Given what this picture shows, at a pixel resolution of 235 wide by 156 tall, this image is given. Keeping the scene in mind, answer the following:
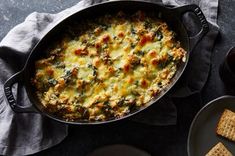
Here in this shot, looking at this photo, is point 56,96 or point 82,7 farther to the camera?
point 82,7

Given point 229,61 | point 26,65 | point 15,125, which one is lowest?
point 15,125

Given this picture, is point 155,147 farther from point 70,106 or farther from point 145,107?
point 70,106

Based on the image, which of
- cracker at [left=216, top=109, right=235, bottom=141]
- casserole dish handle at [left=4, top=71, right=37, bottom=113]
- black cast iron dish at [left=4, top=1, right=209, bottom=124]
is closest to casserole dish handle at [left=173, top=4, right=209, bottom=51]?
black cast iron dish at [left=4, top=1, right=209, bottom=124]

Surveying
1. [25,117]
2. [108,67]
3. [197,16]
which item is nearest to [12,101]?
[25,117]

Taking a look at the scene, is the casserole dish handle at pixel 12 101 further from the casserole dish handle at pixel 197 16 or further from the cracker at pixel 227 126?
the cracker at pixel 227 126

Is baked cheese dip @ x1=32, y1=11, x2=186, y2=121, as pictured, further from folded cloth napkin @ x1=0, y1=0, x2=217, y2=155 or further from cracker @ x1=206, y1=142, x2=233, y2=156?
cracker @ x1=206, y1=142, x2=233, y2=156

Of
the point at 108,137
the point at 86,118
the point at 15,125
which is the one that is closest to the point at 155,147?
the point at 108,137
